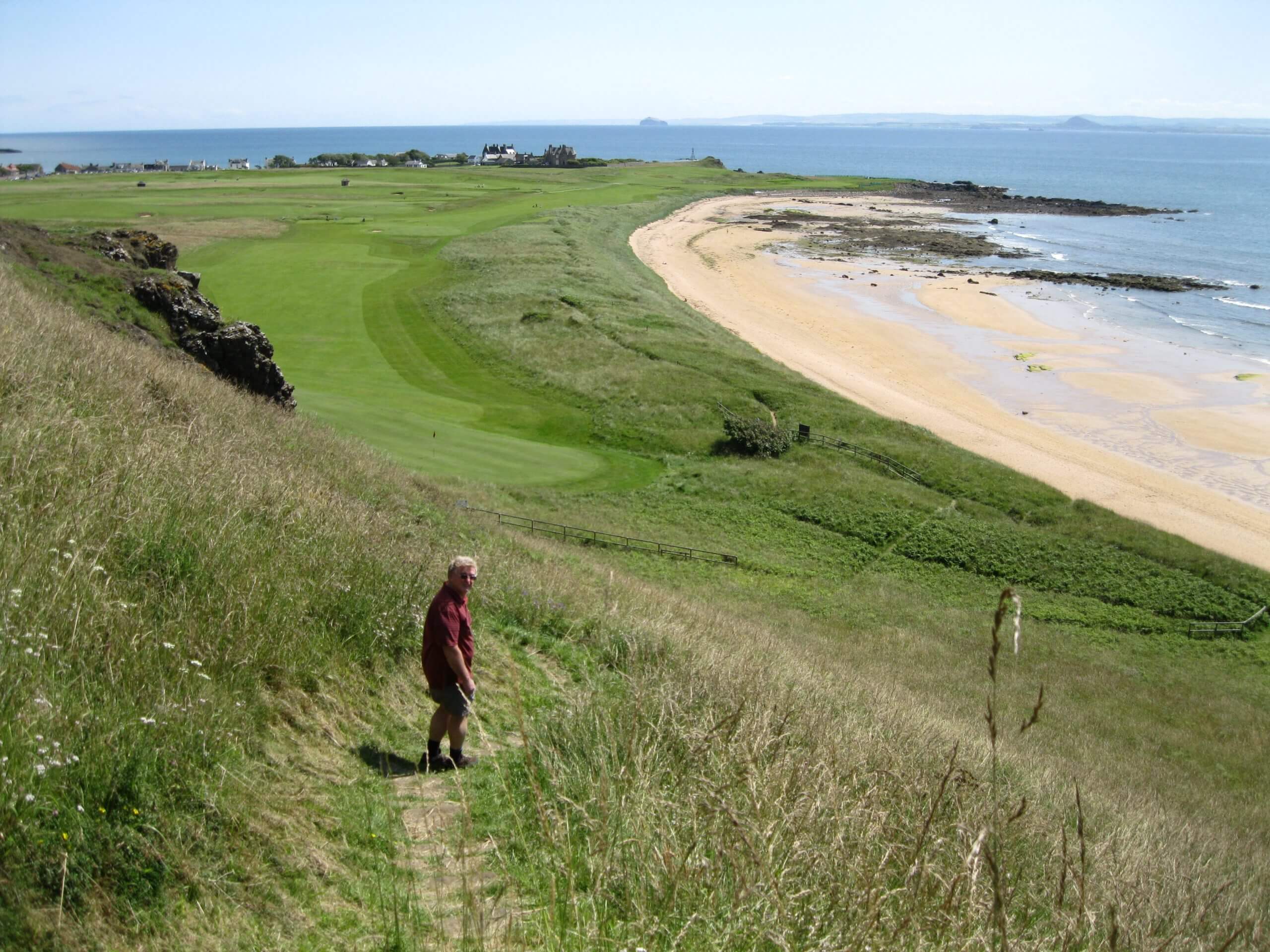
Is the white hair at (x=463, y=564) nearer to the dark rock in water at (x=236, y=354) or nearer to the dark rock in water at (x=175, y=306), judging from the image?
the dark rock in water at (x=236, y=354)

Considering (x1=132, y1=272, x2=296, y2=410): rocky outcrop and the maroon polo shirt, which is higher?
(x1=132, y1=272, x2=296, y2=410): rocky outcrop

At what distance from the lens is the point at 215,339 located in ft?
63.0

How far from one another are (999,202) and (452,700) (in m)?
122

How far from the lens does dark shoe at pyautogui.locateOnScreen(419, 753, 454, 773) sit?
6.46 m

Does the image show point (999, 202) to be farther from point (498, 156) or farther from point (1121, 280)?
point (498, 156)

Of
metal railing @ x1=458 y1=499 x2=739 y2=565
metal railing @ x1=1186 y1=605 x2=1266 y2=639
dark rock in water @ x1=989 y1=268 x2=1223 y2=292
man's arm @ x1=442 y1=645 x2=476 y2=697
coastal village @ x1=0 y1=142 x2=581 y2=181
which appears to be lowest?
metal railing @ x1=1186 y1=605 x2=1266 y2=639

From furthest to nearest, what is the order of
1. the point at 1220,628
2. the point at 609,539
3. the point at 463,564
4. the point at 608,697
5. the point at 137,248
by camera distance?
the point at 137,248 < the point at 609,539 < the point at 1220,628 < the point at 608,697 < the point at 463,564

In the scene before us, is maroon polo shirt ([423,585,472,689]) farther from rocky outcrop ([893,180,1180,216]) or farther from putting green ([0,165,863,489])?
rocky outcrop ([893,180,1180,216])

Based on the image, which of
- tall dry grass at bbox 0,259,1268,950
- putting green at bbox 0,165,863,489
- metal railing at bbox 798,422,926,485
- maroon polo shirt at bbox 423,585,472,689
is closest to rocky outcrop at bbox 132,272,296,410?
putting green at bbox 0,165,863,489

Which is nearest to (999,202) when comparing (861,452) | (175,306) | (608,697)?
(861,452)

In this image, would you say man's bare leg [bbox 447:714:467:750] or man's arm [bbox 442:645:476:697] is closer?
man's arm [bbox 442:645:476:697]

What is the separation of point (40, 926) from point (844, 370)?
40.7 metres

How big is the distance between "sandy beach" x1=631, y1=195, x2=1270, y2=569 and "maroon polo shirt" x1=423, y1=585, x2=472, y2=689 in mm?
24289

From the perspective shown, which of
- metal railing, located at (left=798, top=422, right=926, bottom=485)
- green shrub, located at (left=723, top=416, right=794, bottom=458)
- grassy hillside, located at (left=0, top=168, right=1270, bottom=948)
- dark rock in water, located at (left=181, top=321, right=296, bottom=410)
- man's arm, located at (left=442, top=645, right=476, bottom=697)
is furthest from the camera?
green shrub, located at (left=723, top=416, right=794, bottom=458)
